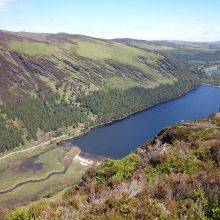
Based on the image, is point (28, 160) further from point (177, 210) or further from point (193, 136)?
point (177, 210)

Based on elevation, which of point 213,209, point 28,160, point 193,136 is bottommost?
point 28,160

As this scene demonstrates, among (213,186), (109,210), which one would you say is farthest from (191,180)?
(109,210)

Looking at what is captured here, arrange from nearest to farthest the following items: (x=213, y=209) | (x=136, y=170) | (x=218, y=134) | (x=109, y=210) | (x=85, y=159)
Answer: (x=213, y=209)
(x=109, y=210)
(x=136, y=170)
(x=218, y=134)
(x=85, y=159)

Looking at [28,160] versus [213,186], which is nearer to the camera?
[213,186]

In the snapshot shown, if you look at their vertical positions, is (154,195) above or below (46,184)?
above

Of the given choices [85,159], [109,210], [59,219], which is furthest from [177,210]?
[85,159]

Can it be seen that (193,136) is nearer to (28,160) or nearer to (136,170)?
(136,170)

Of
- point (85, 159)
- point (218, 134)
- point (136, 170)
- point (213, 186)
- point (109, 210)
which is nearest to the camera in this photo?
point (109, 210)
